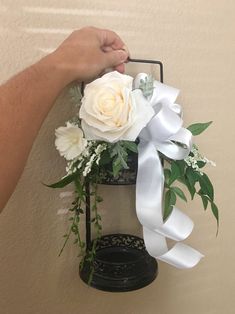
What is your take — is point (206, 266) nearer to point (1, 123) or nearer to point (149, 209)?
point (149, 209)

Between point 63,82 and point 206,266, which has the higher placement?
A: point 63,82

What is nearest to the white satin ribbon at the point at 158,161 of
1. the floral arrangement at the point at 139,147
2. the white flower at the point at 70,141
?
the floral arrangement at the point at 139,147

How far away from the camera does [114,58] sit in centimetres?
80

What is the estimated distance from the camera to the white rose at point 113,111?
2.31ft

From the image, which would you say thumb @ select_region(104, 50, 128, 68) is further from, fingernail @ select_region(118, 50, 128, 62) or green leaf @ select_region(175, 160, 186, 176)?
green leaf @ select_region(175, 160, 186, 176)

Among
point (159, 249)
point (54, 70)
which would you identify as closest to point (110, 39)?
point (54, 70)

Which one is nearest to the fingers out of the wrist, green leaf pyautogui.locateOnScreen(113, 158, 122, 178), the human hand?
the human hand

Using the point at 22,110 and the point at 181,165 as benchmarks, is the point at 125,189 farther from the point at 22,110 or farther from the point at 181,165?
the point at 22,110

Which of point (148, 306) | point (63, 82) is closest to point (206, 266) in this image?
point (148, 306)

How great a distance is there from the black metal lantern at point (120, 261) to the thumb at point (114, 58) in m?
0.03

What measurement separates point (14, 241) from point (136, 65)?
465 mm

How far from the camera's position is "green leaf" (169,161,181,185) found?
77cm

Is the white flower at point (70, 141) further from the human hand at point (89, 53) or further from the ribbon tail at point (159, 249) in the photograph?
the ribbon tail at point (159, 249)

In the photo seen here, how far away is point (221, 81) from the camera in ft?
3.26
